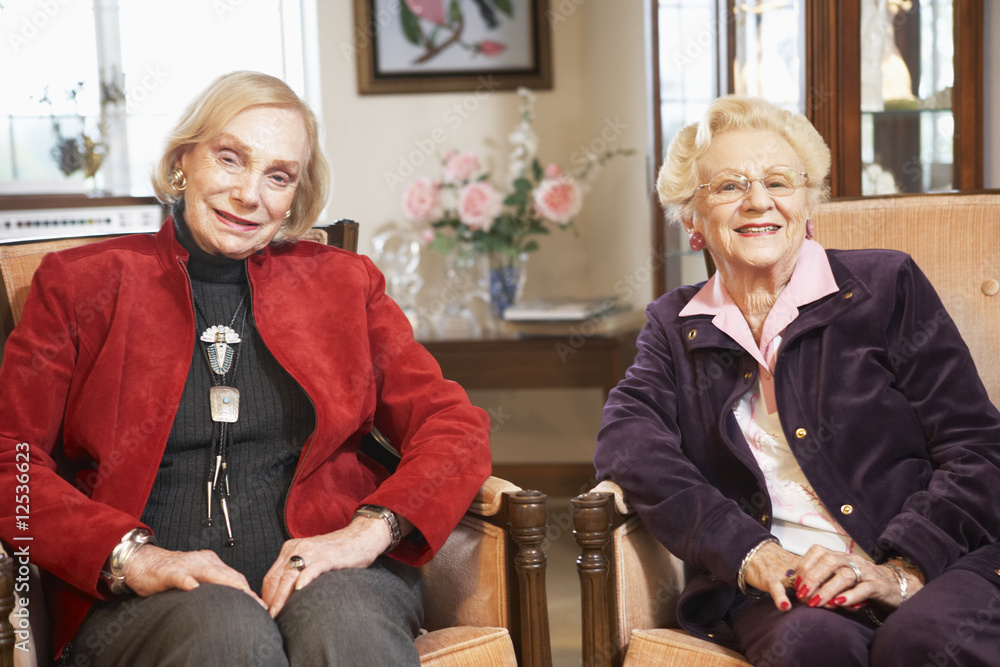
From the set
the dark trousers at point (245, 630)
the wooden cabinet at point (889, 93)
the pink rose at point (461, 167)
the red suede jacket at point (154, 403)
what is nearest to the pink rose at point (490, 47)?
the pink rose at point (461, 167)

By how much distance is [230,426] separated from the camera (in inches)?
57.3

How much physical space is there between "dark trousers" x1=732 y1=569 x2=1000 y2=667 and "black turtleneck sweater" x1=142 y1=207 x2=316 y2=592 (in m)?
0.74

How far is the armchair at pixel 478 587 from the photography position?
51.7 inches

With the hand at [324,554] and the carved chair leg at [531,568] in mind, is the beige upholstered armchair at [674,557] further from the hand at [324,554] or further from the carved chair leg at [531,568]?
the hand at [324,554]

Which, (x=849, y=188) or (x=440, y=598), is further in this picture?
(x=849, y=188)

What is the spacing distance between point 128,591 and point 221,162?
2.22ft

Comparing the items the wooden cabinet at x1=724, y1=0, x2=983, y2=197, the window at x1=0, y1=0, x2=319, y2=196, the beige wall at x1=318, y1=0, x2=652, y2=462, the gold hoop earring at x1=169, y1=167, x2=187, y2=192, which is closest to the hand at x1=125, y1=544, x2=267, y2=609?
the gold hoop earring at x1=169, y1=167, x2=187, y2=192

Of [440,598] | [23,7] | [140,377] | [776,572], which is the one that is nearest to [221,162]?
[140,377]

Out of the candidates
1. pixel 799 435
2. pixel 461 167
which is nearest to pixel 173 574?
pixel 799 435

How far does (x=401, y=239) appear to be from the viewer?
3.52 metres

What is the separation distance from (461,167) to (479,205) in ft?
0.62

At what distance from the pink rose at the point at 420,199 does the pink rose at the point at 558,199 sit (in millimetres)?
374

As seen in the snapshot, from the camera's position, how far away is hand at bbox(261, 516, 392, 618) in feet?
4.22

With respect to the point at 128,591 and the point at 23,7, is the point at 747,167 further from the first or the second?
the point at 23,7
